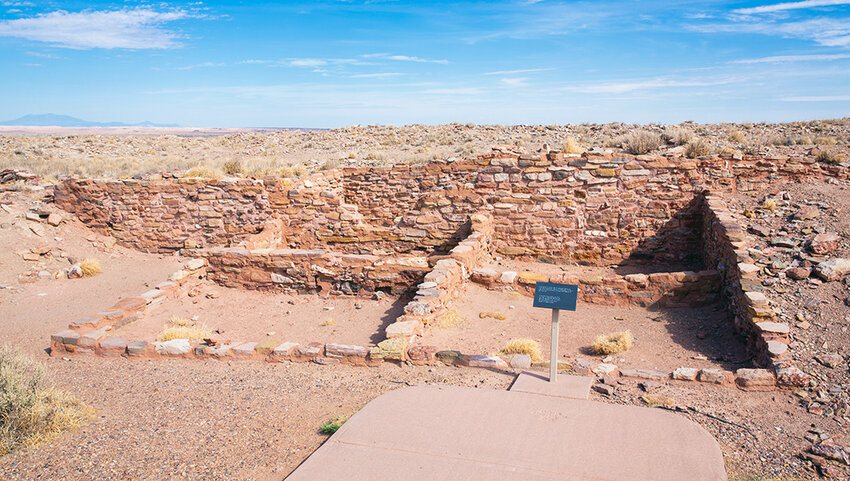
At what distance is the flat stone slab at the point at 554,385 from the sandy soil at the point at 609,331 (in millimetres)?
992

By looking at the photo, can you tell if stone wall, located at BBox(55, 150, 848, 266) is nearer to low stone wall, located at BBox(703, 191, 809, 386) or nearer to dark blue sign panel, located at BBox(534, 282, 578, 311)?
low stone wall, located at BBox(703, 191, 809, 386)

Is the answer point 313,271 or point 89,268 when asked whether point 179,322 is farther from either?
point 89,268

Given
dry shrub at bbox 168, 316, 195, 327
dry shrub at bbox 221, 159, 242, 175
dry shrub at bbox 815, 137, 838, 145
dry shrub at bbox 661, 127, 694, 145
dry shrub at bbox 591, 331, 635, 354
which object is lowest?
dry shrub at bbox 168, 316, 195, 327

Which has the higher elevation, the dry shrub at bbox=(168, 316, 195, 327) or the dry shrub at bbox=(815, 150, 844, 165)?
the dry shrub at bbox=(815, 150, 844, 165)

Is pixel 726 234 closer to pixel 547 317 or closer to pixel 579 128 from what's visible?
pixel 547 317

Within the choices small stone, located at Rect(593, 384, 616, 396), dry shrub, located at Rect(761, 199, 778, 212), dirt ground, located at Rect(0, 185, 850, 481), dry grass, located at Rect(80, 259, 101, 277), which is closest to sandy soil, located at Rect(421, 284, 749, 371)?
dirt ground, located at Rect(0, 185, 850, 481)

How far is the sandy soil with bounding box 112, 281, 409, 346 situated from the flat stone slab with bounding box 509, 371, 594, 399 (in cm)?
228

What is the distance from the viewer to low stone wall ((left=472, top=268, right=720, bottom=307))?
7484 millimetres

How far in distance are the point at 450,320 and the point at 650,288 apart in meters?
3.02

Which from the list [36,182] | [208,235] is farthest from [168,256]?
[36,182]

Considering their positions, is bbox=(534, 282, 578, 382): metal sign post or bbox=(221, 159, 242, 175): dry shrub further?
bbox=(221, 159, 242, 175): dry shrub

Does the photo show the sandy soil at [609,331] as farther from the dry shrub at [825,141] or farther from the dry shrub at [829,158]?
the dry shrub at [825,141]

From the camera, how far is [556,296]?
180 inches

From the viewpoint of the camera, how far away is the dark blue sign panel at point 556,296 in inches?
178
